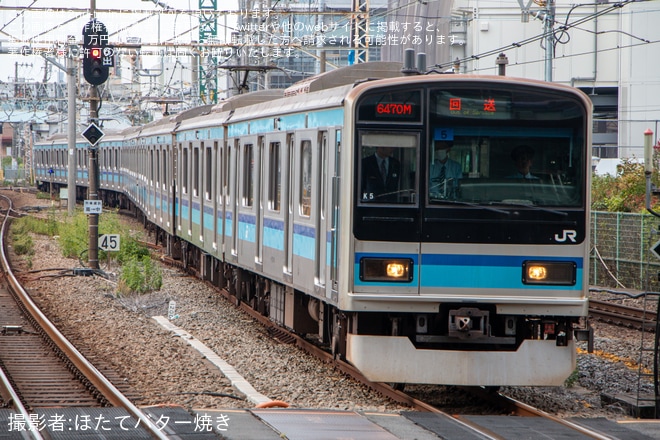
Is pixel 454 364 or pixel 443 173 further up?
pixel 443 173

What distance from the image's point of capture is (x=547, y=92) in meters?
8.24

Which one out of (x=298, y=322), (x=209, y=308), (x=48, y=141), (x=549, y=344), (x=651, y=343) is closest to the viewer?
(x=549, y=344)

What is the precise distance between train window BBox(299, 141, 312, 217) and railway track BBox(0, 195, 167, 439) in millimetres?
2390

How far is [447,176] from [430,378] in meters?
1.57

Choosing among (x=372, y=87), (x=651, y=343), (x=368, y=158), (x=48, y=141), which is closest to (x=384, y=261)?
(x=368, y=158)

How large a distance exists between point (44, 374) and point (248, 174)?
12.7ft

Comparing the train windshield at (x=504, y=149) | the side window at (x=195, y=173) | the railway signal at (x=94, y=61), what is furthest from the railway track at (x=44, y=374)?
the railway signal at (x=94, y=61)

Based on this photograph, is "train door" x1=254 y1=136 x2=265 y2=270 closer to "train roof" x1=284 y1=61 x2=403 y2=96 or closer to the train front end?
"train roof" x1=284 y1=61 x2=403 y2=96

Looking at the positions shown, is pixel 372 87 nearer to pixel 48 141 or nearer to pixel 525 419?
pixel 525 419

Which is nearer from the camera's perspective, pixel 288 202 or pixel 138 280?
pixel 288 202

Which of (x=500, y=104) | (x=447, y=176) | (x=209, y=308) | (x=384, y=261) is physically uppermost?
(x=500, y=104)

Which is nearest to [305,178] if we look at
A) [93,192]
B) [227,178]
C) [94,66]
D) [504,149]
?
[504,149]

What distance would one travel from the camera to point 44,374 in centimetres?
991

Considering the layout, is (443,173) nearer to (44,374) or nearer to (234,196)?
(44,374)
